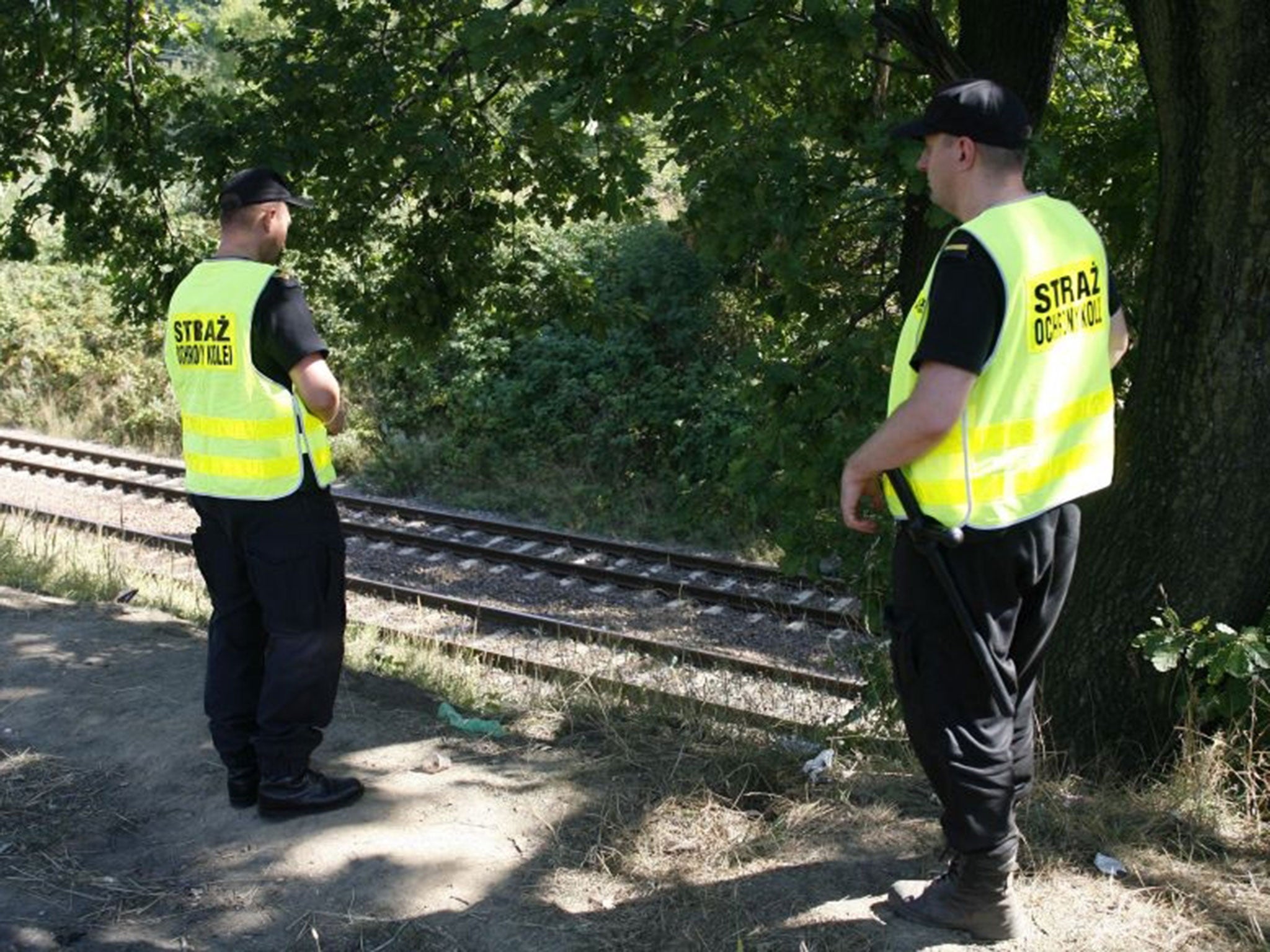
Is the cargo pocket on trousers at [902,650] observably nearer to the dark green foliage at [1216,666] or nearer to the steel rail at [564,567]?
the dark green foliage at [1216,666]

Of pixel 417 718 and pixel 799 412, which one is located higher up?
pixel 799 412

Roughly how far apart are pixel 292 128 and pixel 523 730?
4128 mm

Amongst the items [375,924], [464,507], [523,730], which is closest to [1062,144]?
[523,730]

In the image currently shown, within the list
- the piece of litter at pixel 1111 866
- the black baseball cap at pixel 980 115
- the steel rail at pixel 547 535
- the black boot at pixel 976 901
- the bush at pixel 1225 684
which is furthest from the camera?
the steel rail at pixel 547 535

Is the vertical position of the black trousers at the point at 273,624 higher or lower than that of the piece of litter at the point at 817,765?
higher

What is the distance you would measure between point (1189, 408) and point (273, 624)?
304 cm

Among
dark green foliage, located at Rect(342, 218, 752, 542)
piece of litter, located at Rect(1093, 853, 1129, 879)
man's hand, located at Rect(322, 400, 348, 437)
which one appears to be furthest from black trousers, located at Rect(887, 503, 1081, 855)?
dark green foliage, located at Rect(342, 218, 752, 542)

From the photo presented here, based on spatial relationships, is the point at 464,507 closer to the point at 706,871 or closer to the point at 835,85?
the point at 835,85

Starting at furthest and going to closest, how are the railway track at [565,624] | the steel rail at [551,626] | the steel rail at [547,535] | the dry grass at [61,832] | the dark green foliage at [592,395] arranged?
the dark green foliage at [592,395], the steel rail at [547,535], the steel rail at [551,626], the railway track at [565,624], the dry grass at [61,832]

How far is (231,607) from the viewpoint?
4496mm

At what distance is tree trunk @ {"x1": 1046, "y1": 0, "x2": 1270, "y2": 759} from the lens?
4.34 m

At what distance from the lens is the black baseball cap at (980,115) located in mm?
3234

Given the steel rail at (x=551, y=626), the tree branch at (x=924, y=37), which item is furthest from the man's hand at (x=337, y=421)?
the steel rail at (x=551, y=626)

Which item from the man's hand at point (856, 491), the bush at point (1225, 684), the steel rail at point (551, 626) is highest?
the man's hand at point (856, 491)
